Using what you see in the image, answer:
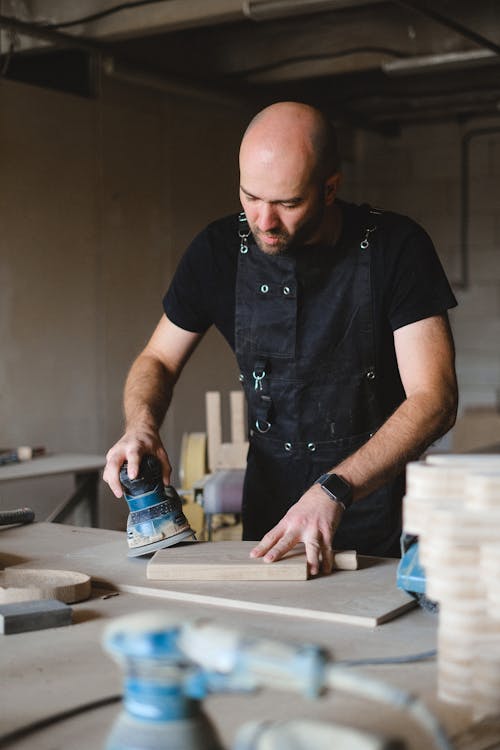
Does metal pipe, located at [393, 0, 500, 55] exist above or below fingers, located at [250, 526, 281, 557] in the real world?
above

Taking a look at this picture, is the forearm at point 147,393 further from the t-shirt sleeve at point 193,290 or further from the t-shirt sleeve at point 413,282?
the t-shirt sleeve at point 413,282

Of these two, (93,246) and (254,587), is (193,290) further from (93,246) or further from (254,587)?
(93,246)

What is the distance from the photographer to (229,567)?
181 cm

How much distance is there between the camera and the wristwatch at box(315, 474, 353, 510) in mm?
1907

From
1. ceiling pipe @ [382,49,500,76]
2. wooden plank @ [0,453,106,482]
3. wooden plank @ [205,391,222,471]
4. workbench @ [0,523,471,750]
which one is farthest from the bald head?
ceiling pipe @ [382,49,500,76]

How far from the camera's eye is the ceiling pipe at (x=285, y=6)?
4.29m

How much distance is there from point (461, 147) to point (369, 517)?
605 cm

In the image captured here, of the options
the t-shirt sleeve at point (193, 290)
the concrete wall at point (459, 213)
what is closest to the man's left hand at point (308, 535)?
the t-shirt sleeve at point (193, 290)

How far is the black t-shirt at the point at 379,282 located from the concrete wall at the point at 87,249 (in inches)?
115

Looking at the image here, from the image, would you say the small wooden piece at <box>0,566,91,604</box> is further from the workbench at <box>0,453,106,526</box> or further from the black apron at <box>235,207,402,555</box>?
the workbench at <box>0,453,106,526</box>

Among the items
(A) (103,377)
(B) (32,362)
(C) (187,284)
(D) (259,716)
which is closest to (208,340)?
(A) (103,377)

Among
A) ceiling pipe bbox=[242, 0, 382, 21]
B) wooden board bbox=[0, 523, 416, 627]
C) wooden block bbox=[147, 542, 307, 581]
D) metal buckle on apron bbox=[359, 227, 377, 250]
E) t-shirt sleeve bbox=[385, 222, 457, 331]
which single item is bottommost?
wooden board bbox=[0, 523, 416, 627]

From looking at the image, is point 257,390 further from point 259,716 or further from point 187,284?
point 259,716

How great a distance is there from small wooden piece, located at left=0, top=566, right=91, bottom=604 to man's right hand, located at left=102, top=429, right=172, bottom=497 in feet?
0.75
